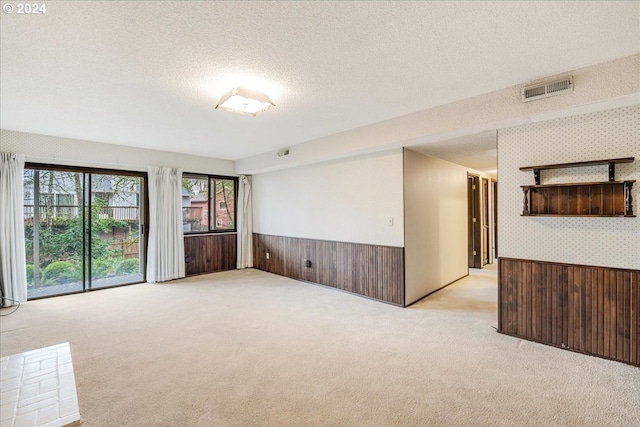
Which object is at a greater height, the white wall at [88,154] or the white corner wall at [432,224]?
the white wall at [88,154]

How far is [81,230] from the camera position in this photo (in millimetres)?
5164

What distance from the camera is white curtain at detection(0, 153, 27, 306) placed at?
4.36m

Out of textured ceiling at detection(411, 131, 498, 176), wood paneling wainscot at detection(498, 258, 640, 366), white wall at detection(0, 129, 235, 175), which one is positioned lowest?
wood paneling wainscot at detection(498, 258, 640, 366)

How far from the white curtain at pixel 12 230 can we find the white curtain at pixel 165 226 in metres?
1.74

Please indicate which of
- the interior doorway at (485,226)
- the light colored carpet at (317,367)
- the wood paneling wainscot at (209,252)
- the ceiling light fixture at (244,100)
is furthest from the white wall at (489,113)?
the interior doorway at (485,226)

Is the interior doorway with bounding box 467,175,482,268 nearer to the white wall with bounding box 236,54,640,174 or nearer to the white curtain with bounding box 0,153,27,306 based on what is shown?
the white wall with bounding box 236,54,640,174

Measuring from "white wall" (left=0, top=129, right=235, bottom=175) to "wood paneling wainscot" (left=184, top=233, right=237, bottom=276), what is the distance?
4.98ft

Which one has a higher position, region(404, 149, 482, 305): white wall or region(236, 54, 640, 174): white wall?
region(236, 54, 640, 174): white wall

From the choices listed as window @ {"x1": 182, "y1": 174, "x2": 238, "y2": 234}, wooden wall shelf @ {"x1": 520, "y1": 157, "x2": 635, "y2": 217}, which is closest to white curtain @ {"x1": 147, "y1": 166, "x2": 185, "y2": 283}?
window @ {"x1": 182, "y1": 174, "x2": 238, "y2": 234}

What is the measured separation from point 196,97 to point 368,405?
3.22 meters

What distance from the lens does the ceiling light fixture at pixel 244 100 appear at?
2801 mm

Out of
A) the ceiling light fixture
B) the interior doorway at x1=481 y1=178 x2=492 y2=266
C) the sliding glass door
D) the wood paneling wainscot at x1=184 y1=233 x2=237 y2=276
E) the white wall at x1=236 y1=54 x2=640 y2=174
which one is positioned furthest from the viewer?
the interior doorway at x1=481 y1=178 x2=492 y2=266

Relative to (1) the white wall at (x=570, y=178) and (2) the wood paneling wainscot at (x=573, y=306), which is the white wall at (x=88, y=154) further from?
(2) the wood paneling wainscot at (x=573, y=306)

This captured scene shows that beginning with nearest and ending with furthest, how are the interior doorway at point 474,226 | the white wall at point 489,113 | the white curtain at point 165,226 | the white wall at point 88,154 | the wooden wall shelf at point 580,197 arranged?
the white wall at point 489,113 → the wooden wall shelf at point 580,197 → the white wall at point 88,154 → the white curtain at point 165,226 → the interior doorway at point 474,226
